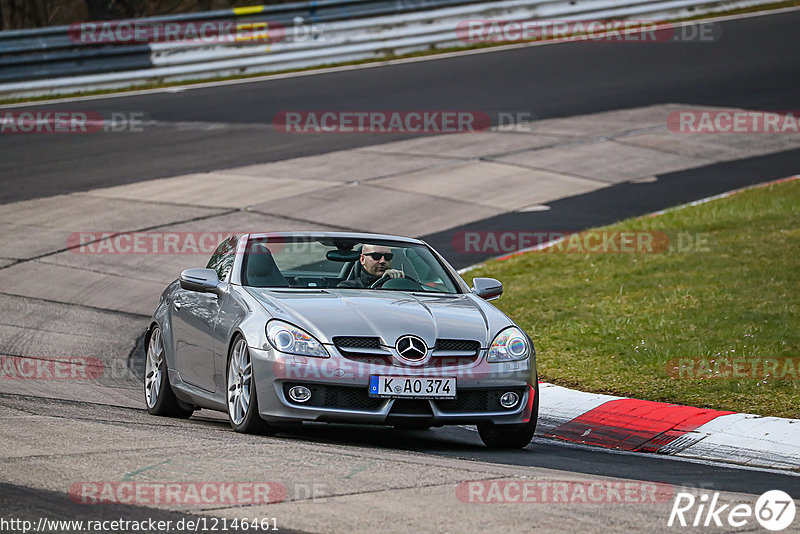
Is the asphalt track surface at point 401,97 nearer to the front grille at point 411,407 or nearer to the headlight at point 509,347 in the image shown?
the headlight at point 509,347

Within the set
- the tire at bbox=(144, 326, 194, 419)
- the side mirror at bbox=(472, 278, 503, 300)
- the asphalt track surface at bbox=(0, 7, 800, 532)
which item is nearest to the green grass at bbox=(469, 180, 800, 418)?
the asphalt track surface at bbox=(0, 7, 800, 532)

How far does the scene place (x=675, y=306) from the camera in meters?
12.9

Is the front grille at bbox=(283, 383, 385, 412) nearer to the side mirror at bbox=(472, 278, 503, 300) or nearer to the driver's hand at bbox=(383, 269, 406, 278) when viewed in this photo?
the driver's hand at bbox=(383, 269, 406, 278)

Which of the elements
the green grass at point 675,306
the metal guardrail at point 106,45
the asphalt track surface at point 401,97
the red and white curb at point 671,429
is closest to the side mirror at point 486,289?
the red and white curb at point 671,429

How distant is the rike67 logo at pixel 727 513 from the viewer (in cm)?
563

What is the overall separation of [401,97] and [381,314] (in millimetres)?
18316

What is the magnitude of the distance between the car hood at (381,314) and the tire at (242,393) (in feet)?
1.12

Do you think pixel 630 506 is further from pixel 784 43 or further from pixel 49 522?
pixel 784 43

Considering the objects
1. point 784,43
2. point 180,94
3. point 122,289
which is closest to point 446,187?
point 122,289

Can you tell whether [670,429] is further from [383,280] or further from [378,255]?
[378,255]

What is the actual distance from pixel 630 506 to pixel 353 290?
10.6 ft

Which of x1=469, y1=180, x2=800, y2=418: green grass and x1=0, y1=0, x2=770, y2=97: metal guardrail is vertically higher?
x1=0, y1=0, x2=770, y2=97: metal guardrail

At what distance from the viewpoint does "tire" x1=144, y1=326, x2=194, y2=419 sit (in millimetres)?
9336

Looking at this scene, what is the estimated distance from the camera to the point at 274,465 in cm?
645
